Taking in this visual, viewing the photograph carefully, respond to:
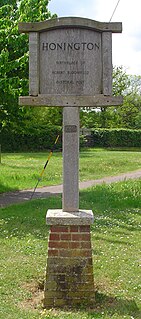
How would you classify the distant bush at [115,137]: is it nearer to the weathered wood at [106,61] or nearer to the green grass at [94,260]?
the green grass at [94,260]

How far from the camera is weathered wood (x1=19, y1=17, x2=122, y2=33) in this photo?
5219mm

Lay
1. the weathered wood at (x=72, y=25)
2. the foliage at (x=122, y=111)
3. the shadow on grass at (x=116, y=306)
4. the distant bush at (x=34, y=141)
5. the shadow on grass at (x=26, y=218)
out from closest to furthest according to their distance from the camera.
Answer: the shadow on grass at (x=116, y=306) → the weathered wood at (x=72, y=25) → the shadow on grass at (x=26, y=218) → the distant bush at (x=34, y=141) → the foliage at (x=122, y=111)

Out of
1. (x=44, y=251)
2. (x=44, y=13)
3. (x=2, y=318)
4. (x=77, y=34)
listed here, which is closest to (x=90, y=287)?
(x=2, y=318)

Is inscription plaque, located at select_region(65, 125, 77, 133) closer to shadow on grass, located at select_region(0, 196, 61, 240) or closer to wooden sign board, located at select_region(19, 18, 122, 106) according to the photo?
wooden sign board, located at select_region(19, 18, 122, 106)

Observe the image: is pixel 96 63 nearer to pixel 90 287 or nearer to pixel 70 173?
pixel 70 173

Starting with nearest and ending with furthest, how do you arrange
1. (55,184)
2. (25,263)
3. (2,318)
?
(2,318), (25,263), (55,184)

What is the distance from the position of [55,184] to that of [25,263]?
35.0 feet

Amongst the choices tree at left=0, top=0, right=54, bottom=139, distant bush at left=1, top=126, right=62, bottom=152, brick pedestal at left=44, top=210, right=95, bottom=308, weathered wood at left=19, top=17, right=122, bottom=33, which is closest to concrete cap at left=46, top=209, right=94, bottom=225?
brick pedestal at left=44, top=210, right=95, bottom=308

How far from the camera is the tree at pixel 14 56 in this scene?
11055 millimetres

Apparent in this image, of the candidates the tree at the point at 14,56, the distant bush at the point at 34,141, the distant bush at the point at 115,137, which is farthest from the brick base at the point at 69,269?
the distant bush at the point at 115,137

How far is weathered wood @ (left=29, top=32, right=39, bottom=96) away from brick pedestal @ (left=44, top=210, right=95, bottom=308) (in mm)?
1386

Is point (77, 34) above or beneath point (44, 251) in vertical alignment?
above

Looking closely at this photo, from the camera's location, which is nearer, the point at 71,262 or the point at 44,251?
the point at 71,262

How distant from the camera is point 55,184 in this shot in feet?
56.8
